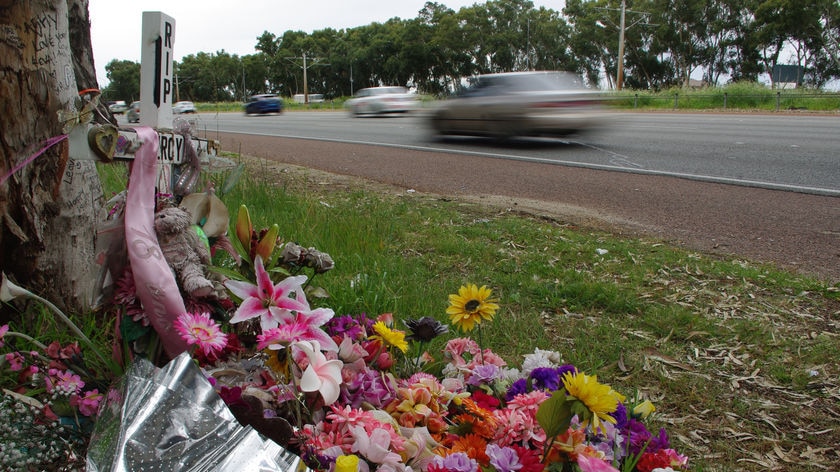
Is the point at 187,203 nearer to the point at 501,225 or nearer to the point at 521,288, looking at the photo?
the point at 521,288

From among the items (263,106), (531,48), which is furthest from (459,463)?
(531,48)

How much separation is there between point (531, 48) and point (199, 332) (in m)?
77.3

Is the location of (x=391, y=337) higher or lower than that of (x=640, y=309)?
higher

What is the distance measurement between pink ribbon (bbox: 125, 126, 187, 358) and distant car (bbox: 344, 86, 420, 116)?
2412cm

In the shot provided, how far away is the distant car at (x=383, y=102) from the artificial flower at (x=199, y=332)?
24.3 m

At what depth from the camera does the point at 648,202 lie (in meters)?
6.12

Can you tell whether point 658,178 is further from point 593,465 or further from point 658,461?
point 593,465

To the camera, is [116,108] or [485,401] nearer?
[485,401]

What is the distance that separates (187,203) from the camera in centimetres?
166

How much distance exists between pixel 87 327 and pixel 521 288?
1.96 metres

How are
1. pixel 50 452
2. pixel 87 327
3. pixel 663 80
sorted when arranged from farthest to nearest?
pixel 663 80, pixel 87 327, pixel 50 452

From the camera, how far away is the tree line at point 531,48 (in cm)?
5516

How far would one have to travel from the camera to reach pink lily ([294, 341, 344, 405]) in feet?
4.35

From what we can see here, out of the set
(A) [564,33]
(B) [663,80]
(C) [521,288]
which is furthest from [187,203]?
(A) [564,33]
